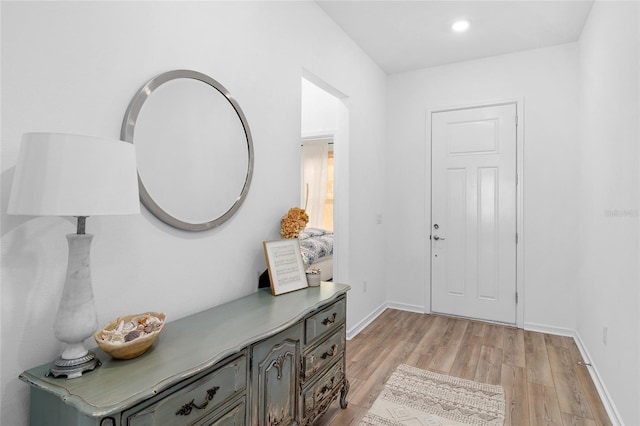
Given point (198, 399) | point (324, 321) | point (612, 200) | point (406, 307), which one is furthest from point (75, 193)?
point (406, 307)

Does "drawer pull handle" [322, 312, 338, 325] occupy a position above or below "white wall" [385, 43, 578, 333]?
below

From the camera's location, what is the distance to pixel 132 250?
150 cm

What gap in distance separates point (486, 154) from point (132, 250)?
3549 mm

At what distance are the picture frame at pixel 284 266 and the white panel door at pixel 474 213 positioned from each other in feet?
7.91

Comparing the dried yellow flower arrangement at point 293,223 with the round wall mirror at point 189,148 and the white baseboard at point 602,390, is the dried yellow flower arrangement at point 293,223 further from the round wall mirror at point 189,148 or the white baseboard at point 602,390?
the white baseboard at point 602,390

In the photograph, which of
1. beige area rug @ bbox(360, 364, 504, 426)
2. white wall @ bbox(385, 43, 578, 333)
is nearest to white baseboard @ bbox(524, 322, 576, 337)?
white wall @ bbox(385, 43, 578, 333)

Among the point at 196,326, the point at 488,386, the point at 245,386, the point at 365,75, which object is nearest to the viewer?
the point at 245,386

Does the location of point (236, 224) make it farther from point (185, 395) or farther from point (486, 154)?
point (486, 154)

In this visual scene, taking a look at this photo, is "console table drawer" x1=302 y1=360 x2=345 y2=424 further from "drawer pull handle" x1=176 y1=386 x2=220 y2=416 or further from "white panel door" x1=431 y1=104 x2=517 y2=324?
"white panel door" x1=431 y1=104 x2=517 y2=324

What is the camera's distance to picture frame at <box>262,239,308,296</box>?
2037 mm

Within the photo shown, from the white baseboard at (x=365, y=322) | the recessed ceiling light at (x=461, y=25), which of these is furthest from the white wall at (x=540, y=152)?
the recessed ceiling light at (x=461, y=25)

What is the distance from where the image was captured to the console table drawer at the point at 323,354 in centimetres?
184

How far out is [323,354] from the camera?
1985mm

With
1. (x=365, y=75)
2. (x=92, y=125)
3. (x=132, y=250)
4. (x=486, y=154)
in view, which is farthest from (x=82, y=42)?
(x=486, y=154)
